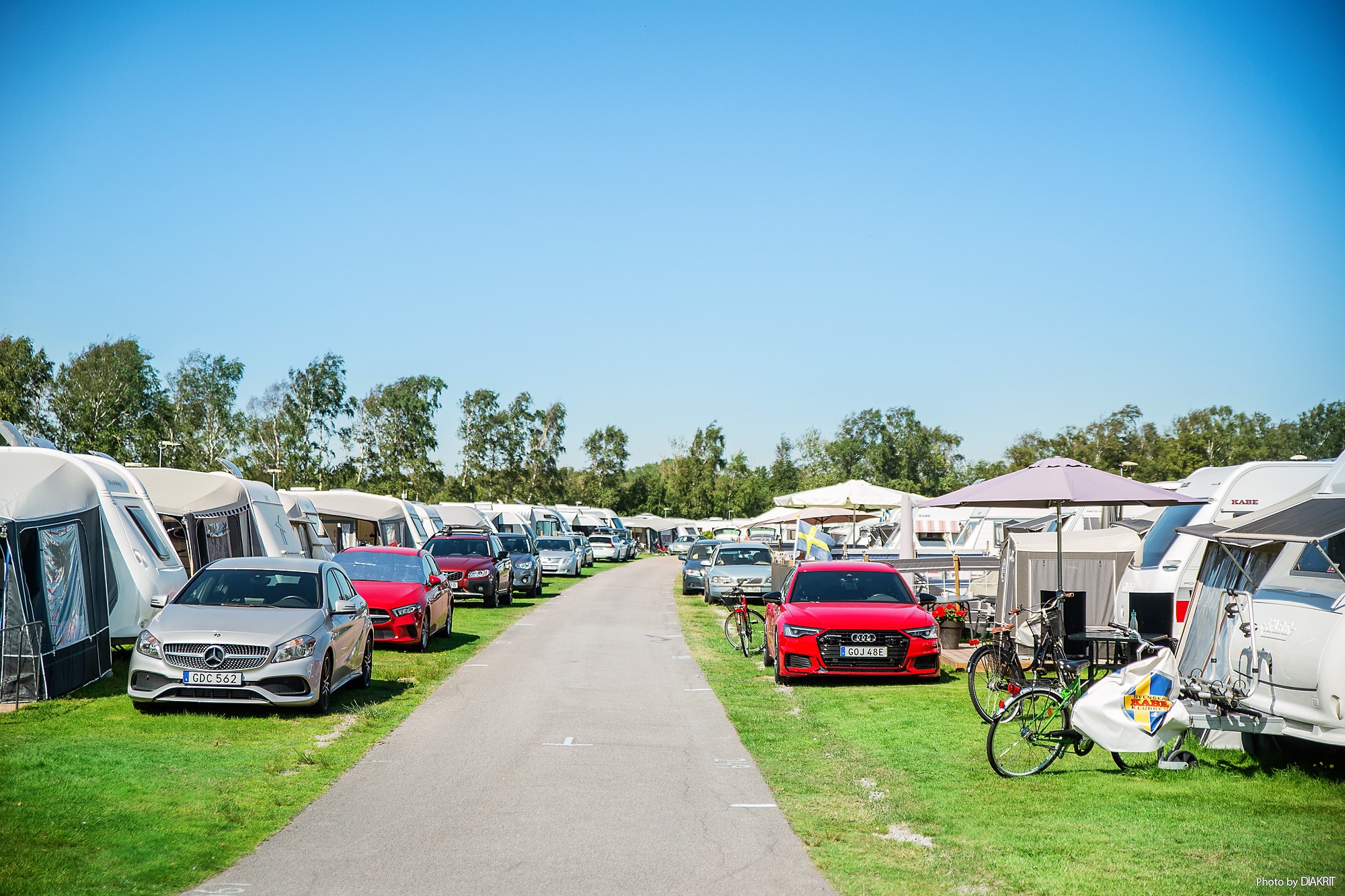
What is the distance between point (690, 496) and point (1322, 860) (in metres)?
102

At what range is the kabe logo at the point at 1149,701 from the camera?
27.0 feet

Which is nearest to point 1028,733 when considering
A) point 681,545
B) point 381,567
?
point 381,567

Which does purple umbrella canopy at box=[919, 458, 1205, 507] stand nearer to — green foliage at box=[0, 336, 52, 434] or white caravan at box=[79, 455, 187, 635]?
white caravan at box=[79, 455, 187, 635]

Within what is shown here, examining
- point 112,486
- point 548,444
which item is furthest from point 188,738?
point 548,444

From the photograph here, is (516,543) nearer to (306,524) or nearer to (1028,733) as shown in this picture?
(306,524)

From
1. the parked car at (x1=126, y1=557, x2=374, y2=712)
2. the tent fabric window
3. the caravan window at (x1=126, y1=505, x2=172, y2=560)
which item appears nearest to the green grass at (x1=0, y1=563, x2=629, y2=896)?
the parked car at (x1=126, y1=557, x2=374, y2=712)

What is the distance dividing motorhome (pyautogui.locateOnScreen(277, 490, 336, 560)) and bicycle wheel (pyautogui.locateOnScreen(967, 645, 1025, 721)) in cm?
1885

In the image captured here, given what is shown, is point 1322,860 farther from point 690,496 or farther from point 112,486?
point 690,496

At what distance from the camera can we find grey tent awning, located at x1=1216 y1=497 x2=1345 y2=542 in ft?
25.3

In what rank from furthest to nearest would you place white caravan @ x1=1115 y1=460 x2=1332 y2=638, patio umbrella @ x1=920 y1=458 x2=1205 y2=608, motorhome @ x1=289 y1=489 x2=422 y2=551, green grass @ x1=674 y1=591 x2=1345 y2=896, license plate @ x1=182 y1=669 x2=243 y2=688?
motorhome @ x1=289 y1=489 x2=422 y2=551, patio umbrella @ x1=920 y1=458 x2=1205 y2=608, white caravan @ x1=1115 y1=460 x2=1332 y2=638, license plate @ x1=182 y1=669 x2=243 y2=688, green grass @ x1=674 y1=591 x2=1345 y2=896

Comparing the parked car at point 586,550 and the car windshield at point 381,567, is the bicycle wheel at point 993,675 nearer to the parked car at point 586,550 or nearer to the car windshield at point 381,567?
the car windshield at point 381,567

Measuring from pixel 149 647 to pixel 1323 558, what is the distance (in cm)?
1013

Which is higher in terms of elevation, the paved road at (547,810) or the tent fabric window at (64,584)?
the tent fabric window at (64,584)

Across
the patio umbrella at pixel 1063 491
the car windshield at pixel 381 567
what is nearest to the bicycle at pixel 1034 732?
the patio umbrella at pixel 1063 491
